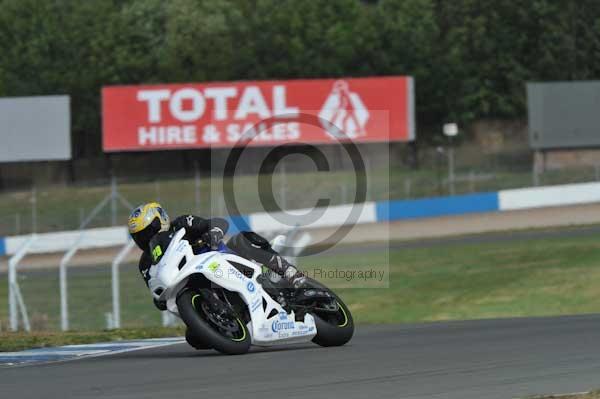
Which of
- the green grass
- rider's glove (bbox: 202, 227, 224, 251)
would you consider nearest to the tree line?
the green grass

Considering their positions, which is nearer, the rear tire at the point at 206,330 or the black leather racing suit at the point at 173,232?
the rear tire at the point at 206,330

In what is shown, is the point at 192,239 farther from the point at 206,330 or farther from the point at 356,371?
the point at 356,371

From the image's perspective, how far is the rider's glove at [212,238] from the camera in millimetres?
10961

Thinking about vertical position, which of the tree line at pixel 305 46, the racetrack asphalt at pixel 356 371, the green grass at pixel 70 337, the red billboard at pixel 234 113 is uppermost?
the tree line at pixel 305 46

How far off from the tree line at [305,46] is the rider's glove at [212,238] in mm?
46075

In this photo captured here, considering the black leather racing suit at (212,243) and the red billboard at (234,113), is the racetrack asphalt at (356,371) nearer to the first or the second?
the black leather racing suit at (212,243)

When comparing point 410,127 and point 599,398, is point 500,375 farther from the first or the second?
point 410,127

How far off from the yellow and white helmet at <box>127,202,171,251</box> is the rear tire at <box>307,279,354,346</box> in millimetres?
1558

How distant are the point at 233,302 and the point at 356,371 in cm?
190

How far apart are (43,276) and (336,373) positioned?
2469 centimetres

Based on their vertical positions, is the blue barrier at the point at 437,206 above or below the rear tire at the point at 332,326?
above

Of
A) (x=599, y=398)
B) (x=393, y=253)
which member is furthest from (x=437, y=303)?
(x=599, y=398)

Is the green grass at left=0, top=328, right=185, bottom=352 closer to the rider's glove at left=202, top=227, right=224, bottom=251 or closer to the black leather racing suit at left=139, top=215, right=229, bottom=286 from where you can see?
the black leather racing suit at left=139, top=215, right=229, bottom=286

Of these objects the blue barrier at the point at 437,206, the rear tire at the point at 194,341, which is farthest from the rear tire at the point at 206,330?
the blue barrier at the point at 437,206
